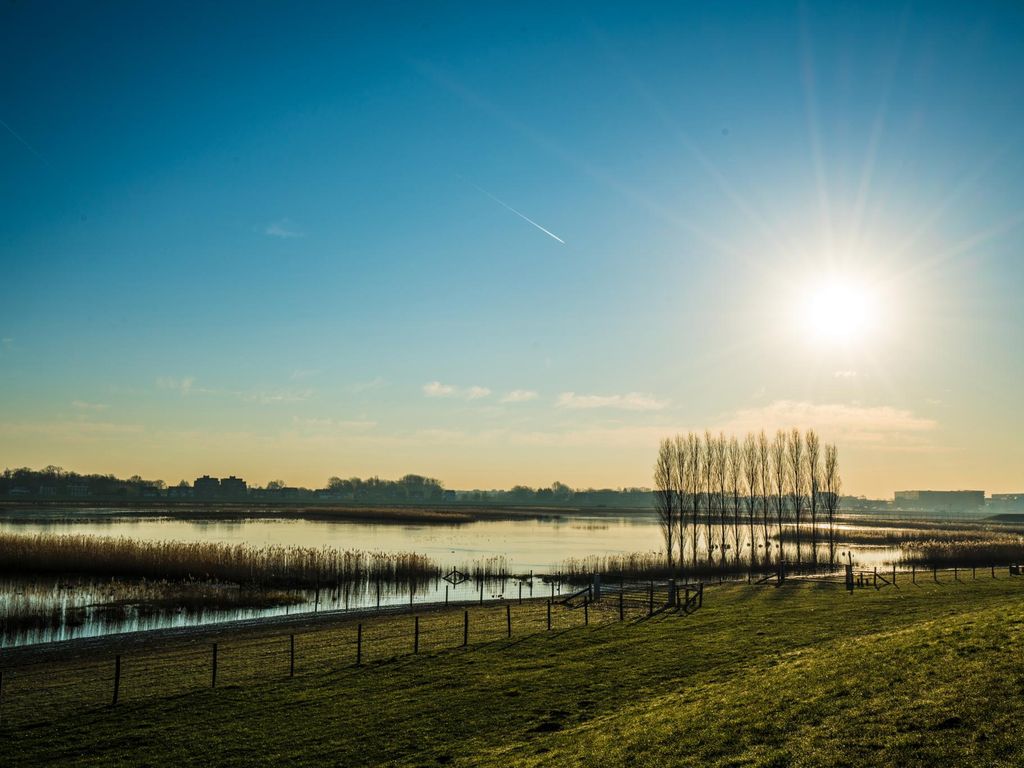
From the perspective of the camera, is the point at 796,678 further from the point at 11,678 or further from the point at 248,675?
the point at 11,678

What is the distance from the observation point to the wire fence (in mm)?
23359

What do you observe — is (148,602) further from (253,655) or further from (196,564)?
(253,655)

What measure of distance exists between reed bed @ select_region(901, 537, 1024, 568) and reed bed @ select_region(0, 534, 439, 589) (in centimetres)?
5262

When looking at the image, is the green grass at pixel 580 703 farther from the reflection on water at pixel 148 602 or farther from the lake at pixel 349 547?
the lake at pixel 349 547

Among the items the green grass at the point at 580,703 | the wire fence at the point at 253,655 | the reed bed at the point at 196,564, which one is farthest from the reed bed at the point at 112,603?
the green grass at the point at 580,703

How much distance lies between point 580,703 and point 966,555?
75.8m

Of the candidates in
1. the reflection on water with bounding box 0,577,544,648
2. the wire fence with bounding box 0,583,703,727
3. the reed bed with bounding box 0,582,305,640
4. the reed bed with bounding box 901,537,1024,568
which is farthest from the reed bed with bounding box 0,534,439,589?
the reed bed with bounding box 901,537,1024,568

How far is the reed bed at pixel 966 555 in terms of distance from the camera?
7556 centimetres

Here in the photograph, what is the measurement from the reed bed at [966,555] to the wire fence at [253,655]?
158 ft

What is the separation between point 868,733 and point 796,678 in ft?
16.5

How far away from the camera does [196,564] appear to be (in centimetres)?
5962

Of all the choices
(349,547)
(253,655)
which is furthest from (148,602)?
(349,547)

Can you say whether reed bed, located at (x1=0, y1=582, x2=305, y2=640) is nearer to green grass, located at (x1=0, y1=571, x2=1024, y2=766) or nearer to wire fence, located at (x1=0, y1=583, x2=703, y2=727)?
wire fence, located at (x1=0, y1=583, x2=703, y2=727)

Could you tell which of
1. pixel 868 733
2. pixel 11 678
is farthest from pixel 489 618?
pixel 868 733
